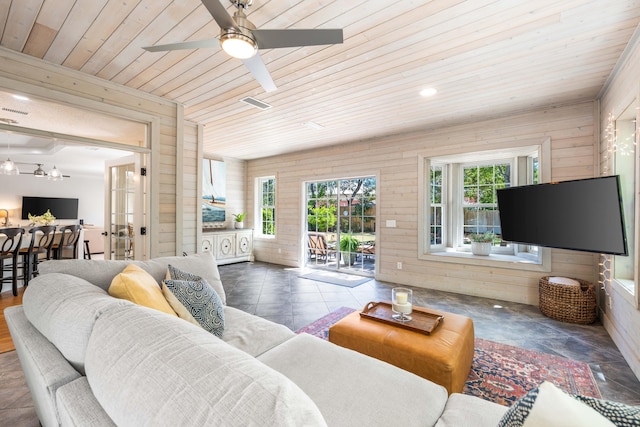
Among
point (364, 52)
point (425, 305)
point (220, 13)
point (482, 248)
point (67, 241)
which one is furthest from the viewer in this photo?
point (67, 241)

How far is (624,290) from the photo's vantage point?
97.4 inches

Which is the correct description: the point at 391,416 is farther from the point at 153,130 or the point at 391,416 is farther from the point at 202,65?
the point at 153,130

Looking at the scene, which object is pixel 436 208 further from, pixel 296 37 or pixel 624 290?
pixel 296 37

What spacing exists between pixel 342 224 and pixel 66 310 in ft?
16.7

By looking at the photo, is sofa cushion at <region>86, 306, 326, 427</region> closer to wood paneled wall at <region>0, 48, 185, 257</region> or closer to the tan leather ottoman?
the tan leather ottoman

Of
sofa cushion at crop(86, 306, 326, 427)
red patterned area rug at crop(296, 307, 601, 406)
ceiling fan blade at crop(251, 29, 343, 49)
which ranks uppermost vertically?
ceiling fan blade at crop(251, 29, 343, 49)

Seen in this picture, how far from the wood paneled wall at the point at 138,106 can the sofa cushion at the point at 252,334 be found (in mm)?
2091

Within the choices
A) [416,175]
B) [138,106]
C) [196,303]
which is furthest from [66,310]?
[416,175]

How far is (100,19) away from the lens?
6.92 ft

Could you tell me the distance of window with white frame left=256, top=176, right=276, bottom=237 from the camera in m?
7.14

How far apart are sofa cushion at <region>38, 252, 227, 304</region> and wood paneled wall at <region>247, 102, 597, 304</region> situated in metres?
3.44

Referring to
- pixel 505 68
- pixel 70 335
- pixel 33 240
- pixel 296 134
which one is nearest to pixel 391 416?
pixel 70 335

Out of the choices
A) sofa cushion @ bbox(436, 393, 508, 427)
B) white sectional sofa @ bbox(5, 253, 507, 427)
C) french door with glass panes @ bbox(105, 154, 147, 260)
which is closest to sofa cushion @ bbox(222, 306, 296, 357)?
white sectional sofa @ bbox(5, 253, 507, 427)

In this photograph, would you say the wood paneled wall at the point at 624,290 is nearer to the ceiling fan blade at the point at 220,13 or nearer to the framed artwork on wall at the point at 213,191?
the ceiling fan blade at the point at 220,13
